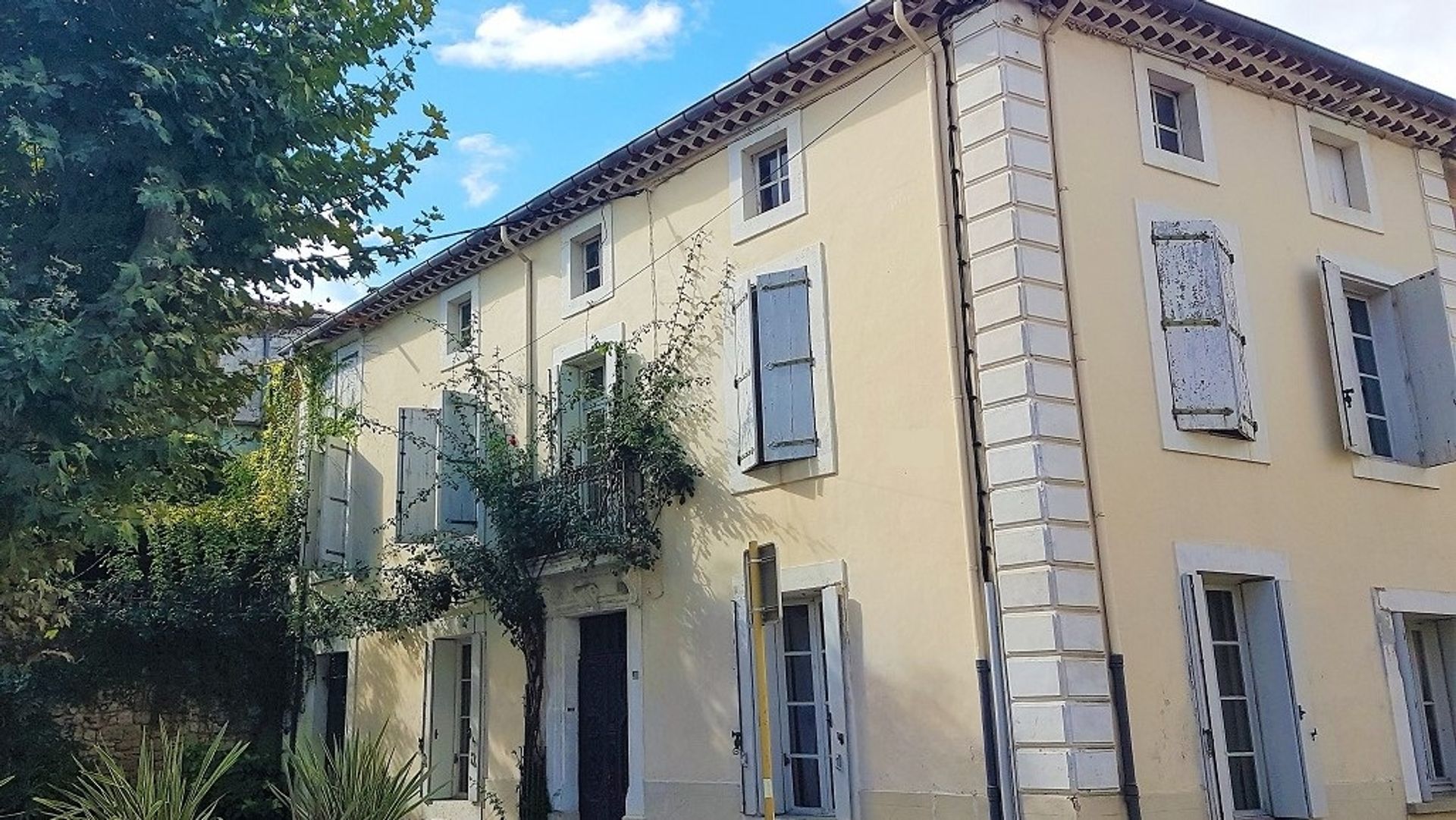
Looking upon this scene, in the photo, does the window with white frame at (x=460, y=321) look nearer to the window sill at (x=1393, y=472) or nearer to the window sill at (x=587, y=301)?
the window sill at (x=587, y=301)

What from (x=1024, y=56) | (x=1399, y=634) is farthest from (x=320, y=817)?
(x=1399, y=634)

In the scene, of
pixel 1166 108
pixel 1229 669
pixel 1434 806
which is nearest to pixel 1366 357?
pixel 1166 108

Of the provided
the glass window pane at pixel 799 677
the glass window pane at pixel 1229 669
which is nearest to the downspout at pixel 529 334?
the glass window pane at pixel 799 677

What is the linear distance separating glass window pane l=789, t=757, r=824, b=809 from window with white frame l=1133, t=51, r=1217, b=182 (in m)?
5.09

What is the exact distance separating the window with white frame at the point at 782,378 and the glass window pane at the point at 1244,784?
343 cm

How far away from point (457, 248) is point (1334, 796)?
31.7 feet

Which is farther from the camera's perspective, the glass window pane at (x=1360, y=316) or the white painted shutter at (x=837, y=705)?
the glass window pane at (x=1360, y=316)

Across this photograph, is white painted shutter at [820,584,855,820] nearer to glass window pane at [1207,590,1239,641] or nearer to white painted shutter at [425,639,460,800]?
glass window pane at [1207,590,1239,641]

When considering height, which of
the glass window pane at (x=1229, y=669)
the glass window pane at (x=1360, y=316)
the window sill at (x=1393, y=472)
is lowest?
the glass window pane at (x=1229, y=669)

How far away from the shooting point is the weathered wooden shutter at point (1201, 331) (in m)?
8.97

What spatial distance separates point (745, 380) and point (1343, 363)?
4.56 meters

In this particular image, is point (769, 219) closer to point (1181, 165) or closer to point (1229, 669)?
point (1181, 165)

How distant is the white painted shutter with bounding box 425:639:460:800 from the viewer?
13.7m

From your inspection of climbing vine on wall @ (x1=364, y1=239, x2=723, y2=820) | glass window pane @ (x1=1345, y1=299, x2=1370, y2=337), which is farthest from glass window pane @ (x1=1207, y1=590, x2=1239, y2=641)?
→ climbing vine on wall @ (x1=364, y1=239, x2=723, y2=820)
